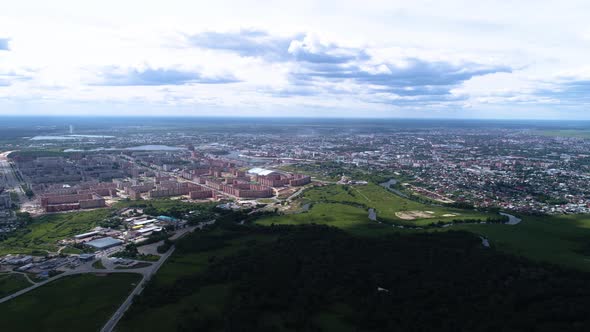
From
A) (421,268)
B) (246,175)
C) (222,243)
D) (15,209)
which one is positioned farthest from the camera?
(246,175)

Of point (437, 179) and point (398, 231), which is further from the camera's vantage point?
point (437, 179)

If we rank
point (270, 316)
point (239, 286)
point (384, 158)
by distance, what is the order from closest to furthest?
point (270, 316)
point (239, 286)
point (384, 158)

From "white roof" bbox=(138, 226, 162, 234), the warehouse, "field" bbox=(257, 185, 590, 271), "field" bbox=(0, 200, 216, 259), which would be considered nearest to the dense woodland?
"field" bbox=(257, 185, 590, 271)

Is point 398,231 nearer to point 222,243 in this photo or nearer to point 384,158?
point 222,243

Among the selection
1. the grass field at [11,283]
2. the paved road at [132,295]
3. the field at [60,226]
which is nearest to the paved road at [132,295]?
the paved road at [132,295]

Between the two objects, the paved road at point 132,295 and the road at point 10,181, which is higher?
the road at point 10,181

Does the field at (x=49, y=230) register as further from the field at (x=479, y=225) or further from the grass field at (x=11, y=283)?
the field at (x=479, y=225)

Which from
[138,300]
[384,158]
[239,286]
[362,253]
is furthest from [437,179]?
[138,300]
